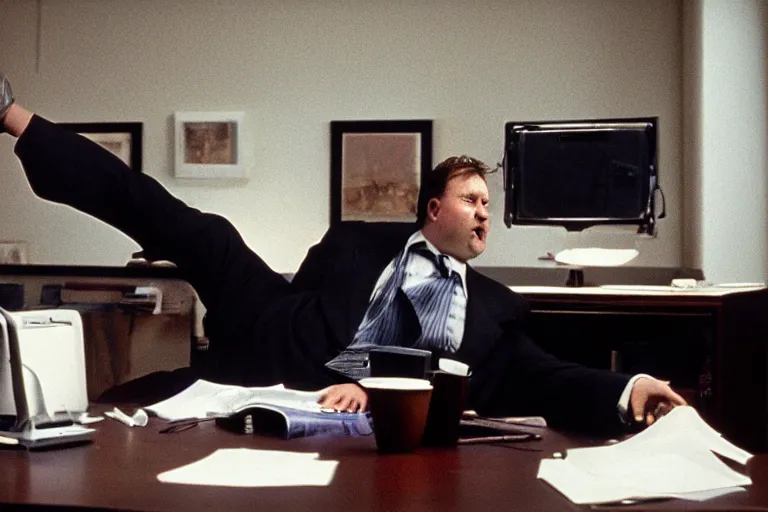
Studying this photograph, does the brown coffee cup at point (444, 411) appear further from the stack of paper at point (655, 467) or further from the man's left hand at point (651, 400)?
the man's left hand at point (651, 400)

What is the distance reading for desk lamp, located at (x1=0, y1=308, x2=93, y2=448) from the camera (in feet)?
4.09

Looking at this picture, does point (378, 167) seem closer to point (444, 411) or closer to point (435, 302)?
point (435, 302)

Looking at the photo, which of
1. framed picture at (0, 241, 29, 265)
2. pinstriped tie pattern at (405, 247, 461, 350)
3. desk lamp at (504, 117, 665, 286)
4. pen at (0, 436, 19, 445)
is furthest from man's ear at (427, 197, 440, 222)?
framed picture at (0, 241, 29, 265)

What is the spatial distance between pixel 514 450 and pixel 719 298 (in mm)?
1823

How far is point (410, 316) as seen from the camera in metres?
2.34

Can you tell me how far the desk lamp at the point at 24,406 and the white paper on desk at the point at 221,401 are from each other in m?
0.16

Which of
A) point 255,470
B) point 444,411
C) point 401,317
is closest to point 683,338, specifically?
point 401,317

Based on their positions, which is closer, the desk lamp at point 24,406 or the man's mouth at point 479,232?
the desk lamp at point 24,406

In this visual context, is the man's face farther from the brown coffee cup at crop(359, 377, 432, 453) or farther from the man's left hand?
the brown coffee cup at crop(359, 377, 432, 453)

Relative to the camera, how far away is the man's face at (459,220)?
246 cm

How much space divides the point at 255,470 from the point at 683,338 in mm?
2154

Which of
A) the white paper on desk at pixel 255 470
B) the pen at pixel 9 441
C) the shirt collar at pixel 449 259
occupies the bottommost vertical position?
the white paper on desk at pixel 255 470

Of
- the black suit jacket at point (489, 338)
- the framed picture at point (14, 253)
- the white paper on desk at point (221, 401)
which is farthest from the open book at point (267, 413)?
the framed picture at point (14, 253)

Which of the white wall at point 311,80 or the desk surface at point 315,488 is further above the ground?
the white wall at point 311,80
